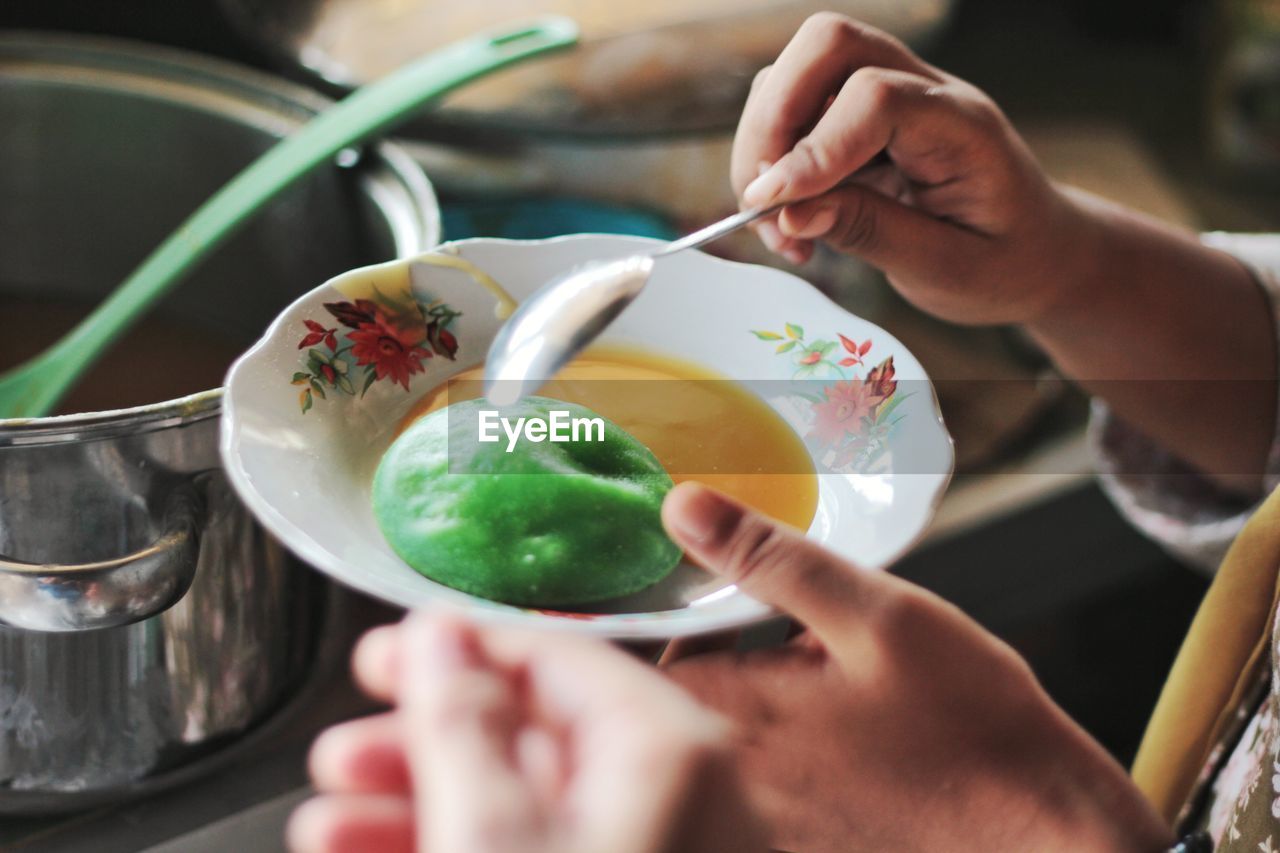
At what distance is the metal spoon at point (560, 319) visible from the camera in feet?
1.36

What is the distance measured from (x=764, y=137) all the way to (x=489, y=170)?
14.5 inches

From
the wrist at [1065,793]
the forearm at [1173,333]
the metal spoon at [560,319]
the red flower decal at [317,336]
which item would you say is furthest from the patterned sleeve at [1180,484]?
the red flower decal at [317,336]

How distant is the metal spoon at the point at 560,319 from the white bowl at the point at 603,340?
0.9 inches

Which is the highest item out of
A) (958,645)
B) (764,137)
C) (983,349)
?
(764,137)

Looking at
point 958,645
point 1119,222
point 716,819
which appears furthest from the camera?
point 1119,222

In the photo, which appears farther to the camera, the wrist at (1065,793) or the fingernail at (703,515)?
the wrist at (1065,793)

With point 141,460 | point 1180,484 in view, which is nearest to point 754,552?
point 141,460

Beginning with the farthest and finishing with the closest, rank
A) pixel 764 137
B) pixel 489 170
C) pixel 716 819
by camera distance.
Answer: pixel 489 170 → pixel 764 137 → pixel 716 819

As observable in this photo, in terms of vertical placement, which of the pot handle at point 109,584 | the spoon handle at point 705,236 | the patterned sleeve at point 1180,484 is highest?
the spoon handle at point 705,236

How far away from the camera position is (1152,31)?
1414 mm

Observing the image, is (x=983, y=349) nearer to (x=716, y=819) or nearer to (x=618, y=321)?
(x=618, y=321)

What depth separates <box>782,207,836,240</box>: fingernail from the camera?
1.68 feet

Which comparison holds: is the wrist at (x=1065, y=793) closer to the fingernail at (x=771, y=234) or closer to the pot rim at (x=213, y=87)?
the fingernail at (x=771, y=234)

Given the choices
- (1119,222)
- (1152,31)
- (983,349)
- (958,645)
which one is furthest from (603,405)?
(1152,31)
